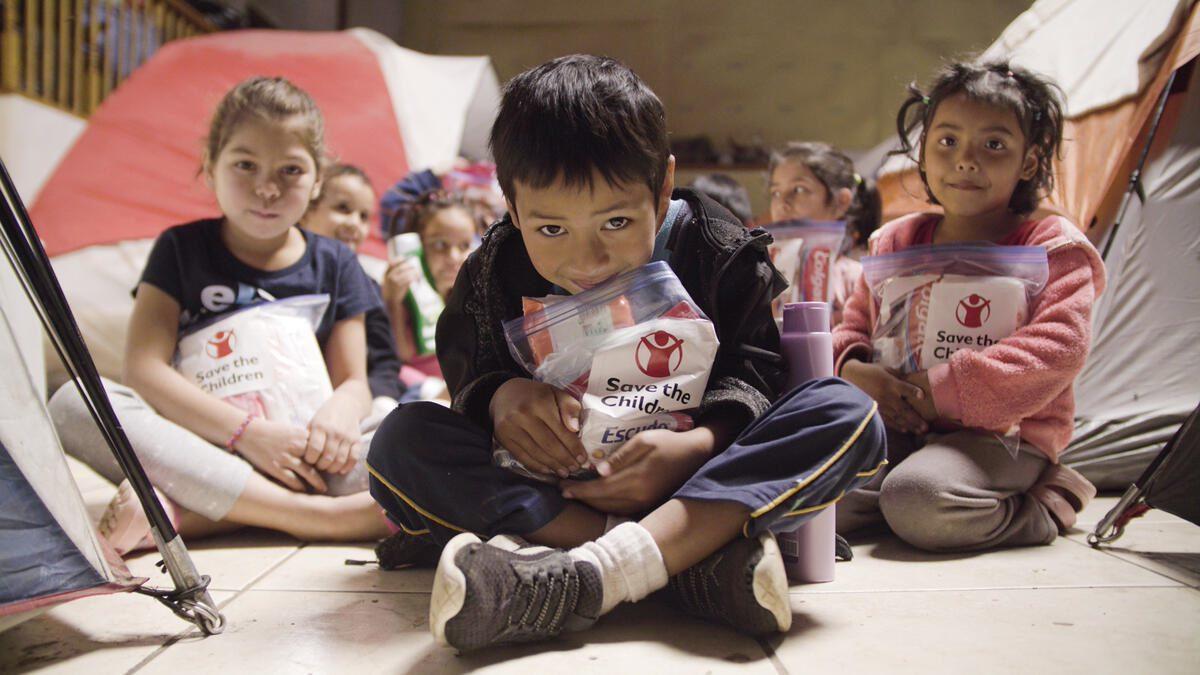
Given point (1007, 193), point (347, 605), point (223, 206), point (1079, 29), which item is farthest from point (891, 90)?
point (347, 605)

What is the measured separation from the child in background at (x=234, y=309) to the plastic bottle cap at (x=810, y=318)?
20.5 inches

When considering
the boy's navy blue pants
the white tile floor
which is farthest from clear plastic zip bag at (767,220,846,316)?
the boy's navy blue pants

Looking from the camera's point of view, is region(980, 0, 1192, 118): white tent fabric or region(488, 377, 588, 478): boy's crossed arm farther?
region(980, 0, 1192, 118): white tent fabric

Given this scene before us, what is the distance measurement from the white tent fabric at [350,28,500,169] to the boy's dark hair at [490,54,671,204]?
1.61 meters

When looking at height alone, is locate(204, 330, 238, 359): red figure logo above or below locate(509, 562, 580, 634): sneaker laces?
below

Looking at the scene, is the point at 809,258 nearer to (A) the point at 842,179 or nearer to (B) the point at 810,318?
(A) the point at 842,179

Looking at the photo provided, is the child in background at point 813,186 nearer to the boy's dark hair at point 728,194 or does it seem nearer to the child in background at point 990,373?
the boy's dark hair at point 728,194

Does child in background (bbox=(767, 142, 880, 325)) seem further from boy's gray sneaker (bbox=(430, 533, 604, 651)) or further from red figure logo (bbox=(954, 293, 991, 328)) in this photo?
boy's gray sneaker (bbox=(430, 533, 604, 651))

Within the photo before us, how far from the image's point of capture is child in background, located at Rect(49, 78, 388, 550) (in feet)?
3.09

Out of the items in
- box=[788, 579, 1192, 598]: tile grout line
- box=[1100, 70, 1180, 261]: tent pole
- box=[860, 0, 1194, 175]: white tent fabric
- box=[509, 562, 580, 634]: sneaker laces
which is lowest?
box=[788, 579, 1192, 598]: tile grout line

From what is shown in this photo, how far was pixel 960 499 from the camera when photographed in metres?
0.87

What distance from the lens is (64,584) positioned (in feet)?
1.94

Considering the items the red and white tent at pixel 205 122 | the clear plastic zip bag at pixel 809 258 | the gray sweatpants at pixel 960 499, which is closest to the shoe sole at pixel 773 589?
the gray sweatpants at pixel 960 499

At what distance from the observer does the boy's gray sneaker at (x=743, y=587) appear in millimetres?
603
